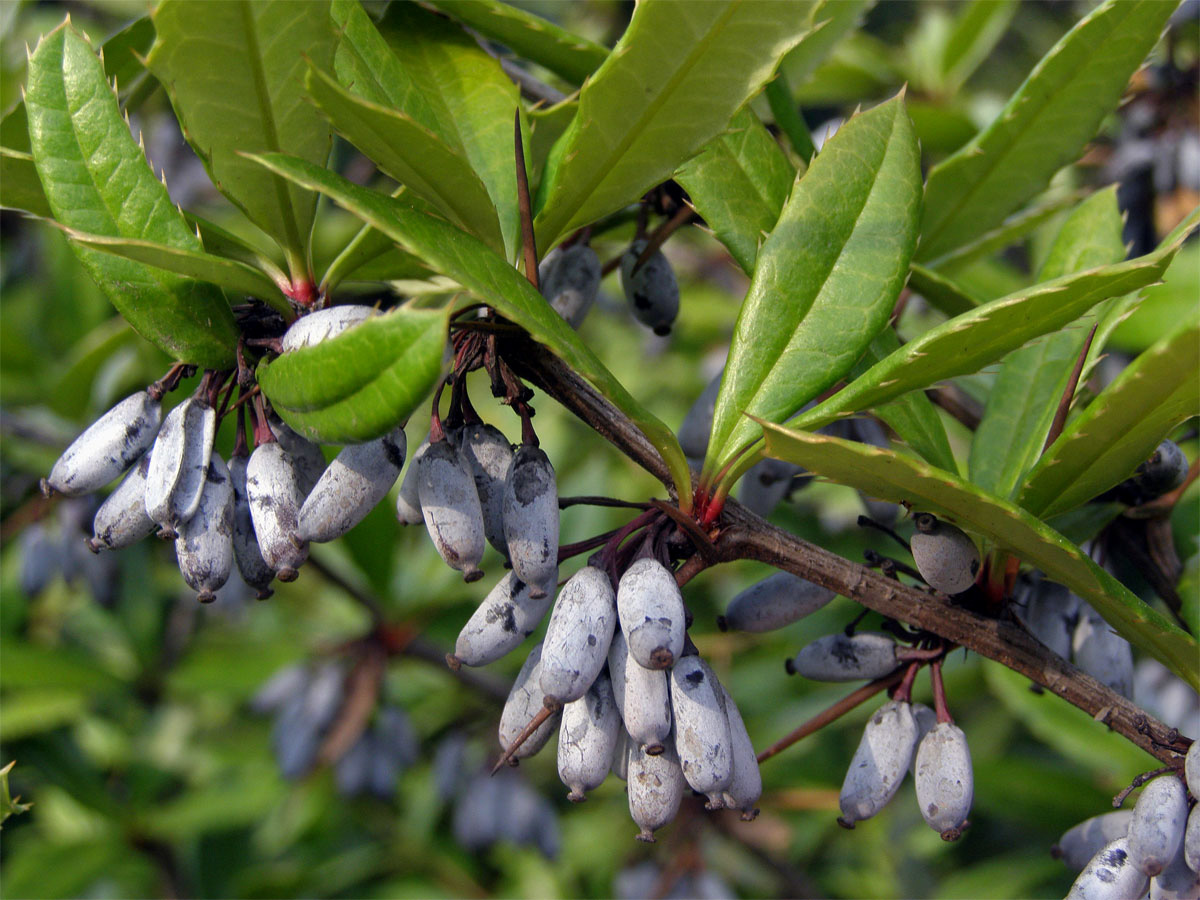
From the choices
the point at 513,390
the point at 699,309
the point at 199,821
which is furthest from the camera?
the point at 699,309

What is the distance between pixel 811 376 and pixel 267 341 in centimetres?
45

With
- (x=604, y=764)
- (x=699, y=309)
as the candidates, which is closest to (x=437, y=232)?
(x=604, y=764)

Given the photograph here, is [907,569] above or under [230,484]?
above

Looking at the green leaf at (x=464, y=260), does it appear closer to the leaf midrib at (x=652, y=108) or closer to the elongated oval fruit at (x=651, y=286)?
the leaf midrib at (x=652, y=108)

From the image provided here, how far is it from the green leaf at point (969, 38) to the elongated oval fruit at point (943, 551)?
5.69 ft

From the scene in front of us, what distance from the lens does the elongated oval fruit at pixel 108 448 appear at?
830 millimetres

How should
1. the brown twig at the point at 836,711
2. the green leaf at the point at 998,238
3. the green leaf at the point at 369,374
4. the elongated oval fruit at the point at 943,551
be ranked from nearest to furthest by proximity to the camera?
1. the green leaf at the point at 369,374
2. the elongated oval fruit at the point at 943,551
3. the brown twig at the point at 836,711
4. the green leaf at the point at 998,238

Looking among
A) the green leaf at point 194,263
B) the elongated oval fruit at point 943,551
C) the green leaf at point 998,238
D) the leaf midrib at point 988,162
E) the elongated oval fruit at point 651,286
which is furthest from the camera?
the green leaf at point 998,238

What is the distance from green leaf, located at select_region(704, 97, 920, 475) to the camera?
2.72 feet

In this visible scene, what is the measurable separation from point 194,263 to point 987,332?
577mm

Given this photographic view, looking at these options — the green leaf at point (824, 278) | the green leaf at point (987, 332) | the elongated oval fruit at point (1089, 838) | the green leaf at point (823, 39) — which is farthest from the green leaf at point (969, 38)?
the elongated oval fruit at point (1089, 838)

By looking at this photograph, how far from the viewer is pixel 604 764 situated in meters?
0.77

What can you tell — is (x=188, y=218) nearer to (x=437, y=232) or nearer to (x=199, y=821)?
(x=437, y=232)

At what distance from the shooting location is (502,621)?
82 cm
